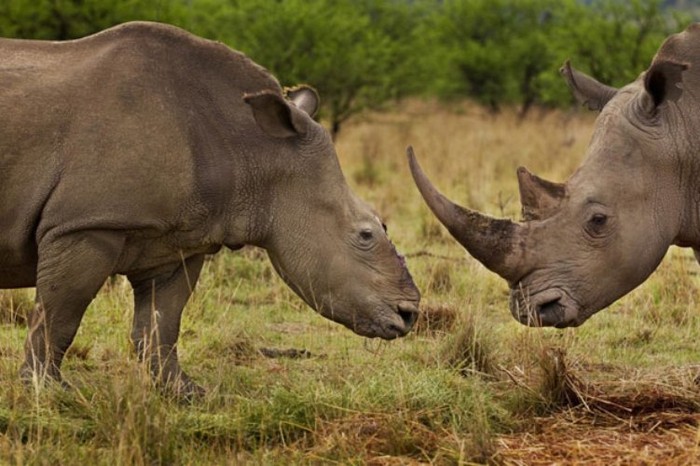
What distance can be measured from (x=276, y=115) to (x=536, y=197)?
4.53ft

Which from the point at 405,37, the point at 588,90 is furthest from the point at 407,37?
the point at 588,90

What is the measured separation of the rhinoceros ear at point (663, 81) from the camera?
7043mm

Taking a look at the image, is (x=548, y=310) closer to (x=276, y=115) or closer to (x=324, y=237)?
(x=324, y=237)

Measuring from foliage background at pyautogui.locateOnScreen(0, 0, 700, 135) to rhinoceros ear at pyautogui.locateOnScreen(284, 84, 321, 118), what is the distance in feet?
21.1

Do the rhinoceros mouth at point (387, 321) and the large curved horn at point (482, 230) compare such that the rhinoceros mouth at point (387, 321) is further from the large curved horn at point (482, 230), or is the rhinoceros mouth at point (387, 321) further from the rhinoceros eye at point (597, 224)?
the rhinoceros eye at point (597, 224)

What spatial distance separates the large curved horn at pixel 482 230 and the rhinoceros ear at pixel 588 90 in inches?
48.3

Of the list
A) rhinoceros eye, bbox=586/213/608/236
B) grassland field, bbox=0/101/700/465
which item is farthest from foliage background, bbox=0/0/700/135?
rhinoceros eye, bbox=586/213/608/236

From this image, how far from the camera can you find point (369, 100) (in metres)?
22.6

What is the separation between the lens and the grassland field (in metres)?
5.99

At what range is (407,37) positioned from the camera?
28078 mm

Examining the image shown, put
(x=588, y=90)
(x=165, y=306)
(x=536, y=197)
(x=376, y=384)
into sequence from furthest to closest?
(x=588, y=90)
(x=165, y=306)
(x=536, y=197)
(x=376, y=384)

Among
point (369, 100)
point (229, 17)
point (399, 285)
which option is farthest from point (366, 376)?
point (369, 100)

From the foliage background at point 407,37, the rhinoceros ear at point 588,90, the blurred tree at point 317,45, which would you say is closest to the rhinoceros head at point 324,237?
the rhinoceros ear at point 588,90

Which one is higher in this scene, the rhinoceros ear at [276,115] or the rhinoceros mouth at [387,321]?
the rhinoceros ear at [276,115]
